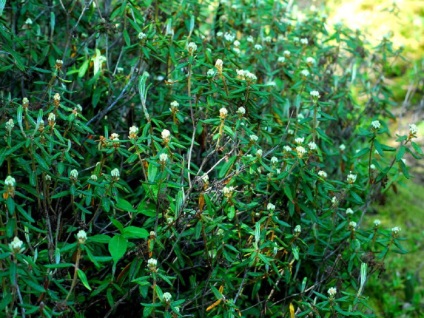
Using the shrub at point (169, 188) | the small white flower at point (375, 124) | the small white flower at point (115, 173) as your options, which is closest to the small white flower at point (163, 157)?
the shrub at point (169, 188)

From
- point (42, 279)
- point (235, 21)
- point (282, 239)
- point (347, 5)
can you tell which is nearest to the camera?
point (42, 279)

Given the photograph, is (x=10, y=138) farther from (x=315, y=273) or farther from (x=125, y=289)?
(x=315, y=273)

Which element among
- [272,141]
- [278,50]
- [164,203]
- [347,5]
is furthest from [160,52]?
[347,5]

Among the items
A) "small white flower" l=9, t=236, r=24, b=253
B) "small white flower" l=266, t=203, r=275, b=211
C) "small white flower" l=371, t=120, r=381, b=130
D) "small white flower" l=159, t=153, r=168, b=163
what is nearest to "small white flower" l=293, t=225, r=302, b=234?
"small white flower" l=266, t=203, r=275, b=211

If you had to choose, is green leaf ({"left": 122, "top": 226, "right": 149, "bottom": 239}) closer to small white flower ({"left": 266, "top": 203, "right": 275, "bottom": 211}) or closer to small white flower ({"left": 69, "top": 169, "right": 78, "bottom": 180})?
small white flower ({"left": 69, "top": 169, "right": 78, "bottom": 180})

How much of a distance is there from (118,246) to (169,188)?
1.47 feet

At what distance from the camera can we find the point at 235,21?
3564mm

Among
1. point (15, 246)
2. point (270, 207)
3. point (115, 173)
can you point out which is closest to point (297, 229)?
point (270, 207)

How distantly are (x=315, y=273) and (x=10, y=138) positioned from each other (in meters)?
1.52

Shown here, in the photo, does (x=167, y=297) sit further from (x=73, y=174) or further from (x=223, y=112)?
(x=223, y=112)

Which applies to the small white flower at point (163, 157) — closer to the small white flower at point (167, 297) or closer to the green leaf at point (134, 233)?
the green leaf at point (134, 233)

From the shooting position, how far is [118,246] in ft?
6.61

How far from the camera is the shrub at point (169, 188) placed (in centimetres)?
213

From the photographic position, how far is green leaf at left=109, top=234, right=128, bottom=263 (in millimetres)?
1976
